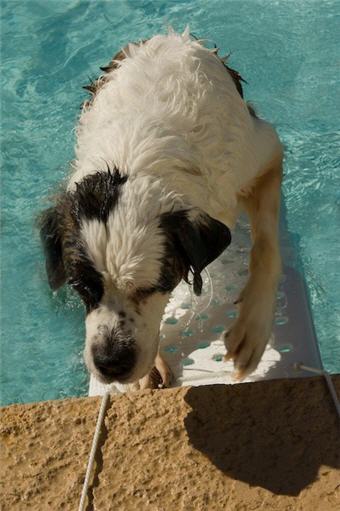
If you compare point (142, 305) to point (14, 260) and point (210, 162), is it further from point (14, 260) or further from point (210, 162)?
point (14, 260)

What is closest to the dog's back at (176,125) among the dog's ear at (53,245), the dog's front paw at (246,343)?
the dog's ear at (53,245)

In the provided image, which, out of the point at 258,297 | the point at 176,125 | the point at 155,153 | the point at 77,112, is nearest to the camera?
the point at 155,153

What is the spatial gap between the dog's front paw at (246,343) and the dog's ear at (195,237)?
44 centimetres

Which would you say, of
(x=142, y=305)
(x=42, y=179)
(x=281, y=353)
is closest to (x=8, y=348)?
(x=42, y=179)

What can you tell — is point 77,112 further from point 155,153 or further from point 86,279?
point 86,279

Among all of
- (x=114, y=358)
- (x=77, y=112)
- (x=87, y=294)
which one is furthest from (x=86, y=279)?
(x=77, y=112)

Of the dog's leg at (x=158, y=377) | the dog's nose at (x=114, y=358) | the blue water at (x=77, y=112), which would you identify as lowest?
the blue water at (x=77, y=112)

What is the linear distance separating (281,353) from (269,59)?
4.29m

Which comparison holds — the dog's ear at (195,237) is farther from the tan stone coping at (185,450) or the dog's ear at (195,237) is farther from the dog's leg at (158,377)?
the dog's leg at (158,377)

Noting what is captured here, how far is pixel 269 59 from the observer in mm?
8492

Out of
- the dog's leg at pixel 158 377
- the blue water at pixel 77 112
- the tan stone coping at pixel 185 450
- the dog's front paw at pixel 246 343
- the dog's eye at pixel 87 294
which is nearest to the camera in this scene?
the tan stone coping at pixel 185 450

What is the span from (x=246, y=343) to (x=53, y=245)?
1125 mm

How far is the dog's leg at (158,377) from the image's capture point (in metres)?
4.91

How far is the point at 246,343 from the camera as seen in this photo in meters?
4.52
